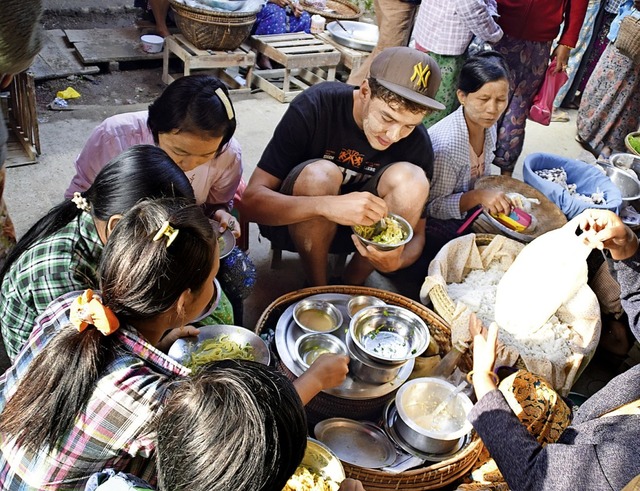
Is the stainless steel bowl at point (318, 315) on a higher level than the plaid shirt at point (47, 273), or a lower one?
lower

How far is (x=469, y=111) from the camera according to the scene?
11.8 ft

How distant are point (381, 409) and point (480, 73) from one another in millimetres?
2069

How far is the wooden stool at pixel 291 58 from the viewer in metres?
5.50

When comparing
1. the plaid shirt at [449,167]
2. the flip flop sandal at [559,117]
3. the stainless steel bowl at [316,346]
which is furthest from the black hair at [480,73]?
the flip flop sandal at [559,117]

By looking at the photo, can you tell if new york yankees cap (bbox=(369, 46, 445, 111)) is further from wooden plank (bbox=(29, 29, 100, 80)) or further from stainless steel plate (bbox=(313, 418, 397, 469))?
wooden plank (bbox=(29, 29, 100, 80))

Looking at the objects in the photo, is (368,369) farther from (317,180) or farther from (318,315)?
(317,180)

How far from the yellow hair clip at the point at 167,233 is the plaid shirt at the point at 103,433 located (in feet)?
0.92

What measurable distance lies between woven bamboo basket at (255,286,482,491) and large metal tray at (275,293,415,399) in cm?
3

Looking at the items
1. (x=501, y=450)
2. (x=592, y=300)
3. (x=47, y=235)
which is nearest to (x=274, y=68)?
(x=592, y=300)

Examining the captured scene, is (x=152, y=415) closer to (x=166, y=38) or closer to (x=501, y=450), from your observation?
(x=501, y=450)

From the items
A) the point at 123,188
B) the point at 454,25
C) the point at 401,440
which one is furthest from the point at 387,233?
the point at 454,25

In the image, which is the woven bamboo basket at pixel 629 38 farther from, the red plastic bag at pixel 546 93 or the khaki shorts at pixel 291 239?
the khaki shorts at pixel 291 239

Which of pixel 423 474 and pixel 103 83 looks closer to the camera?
pixel 423 474

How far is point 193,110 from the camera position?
2461mm
